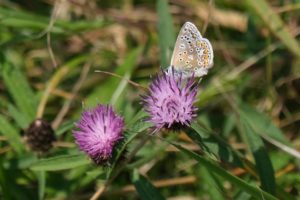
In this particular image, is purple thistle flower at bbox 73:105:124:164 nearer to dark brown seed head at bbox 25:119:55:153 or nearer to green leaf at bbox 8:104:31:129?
dark brown seed head at bbox 25:119:55:153

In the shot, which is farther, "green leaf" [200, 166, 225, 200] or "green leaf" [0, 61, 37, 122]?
"green leaf" [0, 61, 37, 122]

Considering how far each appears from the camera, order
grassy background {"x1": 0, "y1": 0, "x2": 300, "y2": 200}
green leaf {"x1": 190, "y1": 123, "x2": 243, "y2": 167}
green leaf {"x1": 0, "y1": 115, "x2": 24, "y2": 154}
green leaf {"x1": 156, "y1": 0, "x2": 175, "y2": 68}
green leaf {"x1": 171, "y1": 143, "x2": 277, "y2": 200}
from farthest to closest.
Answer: green leaf {"x1": 156, "y1": 0, "x2": 175, "y2": 68}, green leaf {"x1": 0, "y1": 115, "x2": 24, "y2": 154}, grassy background {"x1": 0, "y1": 0, "x2": 300, "y2": 200}, green leaf {"x1": 190, "y1": 123, "x2": 243, "y2": 167}, green leaf {"x1": 171, "y1": 143, "x2": 277, "y2": 200}

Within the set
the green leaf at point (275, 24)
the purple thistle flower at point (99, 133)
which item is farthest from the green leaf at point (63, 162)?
the green leaf at point (275, 24)

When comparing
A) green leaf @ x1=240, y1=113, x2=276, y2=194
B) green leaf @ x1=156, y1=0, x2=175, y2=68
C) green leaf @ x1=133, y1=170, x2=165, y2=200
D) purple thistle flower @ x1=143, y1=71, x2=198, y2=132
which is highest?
green leaf @ x1=156, y1=0, x2=175, y2=68

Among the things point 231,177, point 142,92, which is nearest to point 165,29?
point 142,92

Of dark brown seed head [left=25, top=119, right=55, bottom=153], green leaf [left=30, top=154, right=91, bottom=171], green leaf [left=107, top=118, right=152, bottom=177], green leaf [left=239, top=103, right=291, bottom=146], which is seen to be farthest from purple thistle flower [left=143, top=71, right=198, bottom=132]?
green leaf [left=239, top=103, right=291, bottom=146]

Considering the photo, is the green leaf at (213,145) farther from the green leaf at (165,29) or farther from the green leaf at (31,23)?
the green leaf at (31,23)
